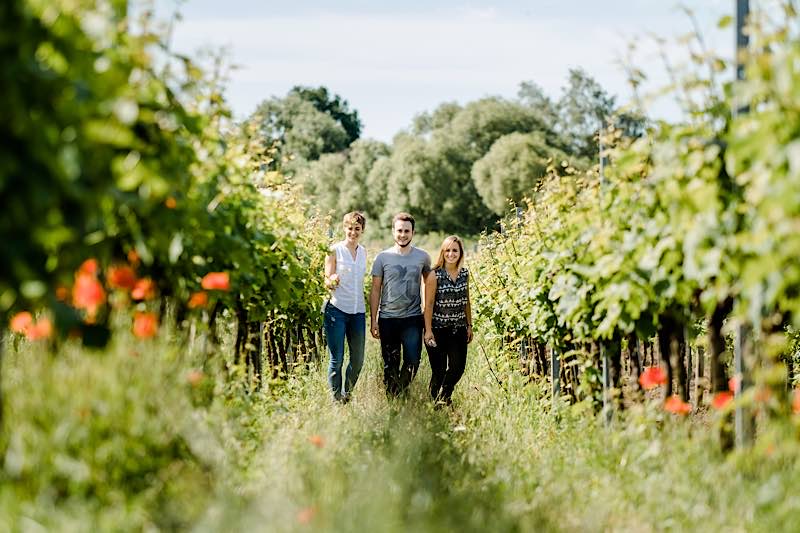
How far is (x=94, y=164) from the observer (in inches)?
106

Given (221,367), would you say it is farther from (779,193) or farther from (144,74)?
(779,193)

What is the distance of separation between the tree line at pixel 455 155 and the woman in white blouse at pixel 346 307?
990 inches

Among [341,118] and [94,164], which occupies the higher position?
[341,118]

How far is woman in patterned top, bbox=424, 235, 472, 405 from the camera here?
7094 mm

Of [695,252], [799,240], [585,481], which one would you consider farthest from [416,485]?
[799,240]

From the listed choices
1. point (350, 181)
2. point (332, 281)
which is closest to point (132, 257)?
point (332, 281)

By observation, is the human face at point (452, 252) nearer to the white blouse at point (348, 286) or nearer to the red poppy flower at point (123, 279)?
the white blouse at point (348, 286)

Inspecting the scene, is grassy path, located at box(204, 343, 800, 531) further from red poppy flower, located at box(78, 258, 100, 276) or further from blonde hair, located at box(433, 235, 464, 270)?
blonde hair, located at box(433, 235, 464, 270)

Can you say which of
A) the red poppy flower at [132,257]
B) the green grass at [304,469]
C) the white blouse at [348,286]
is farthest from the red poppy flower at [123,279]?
the white blouse at [348,286]

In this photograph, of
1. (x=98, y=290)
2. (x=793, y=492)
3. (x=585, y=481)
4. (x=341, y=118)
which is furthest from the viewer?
(x=341, y=118)

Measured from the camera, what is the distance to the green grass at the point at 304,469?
2822 mm

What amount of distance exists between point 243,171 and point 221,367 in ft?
3.47

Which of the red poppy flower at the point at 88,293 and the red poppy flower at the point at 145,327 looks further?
the red poppy flower at the point at 145,327

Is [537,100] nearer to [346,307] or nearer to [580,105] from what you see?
[580,105]
